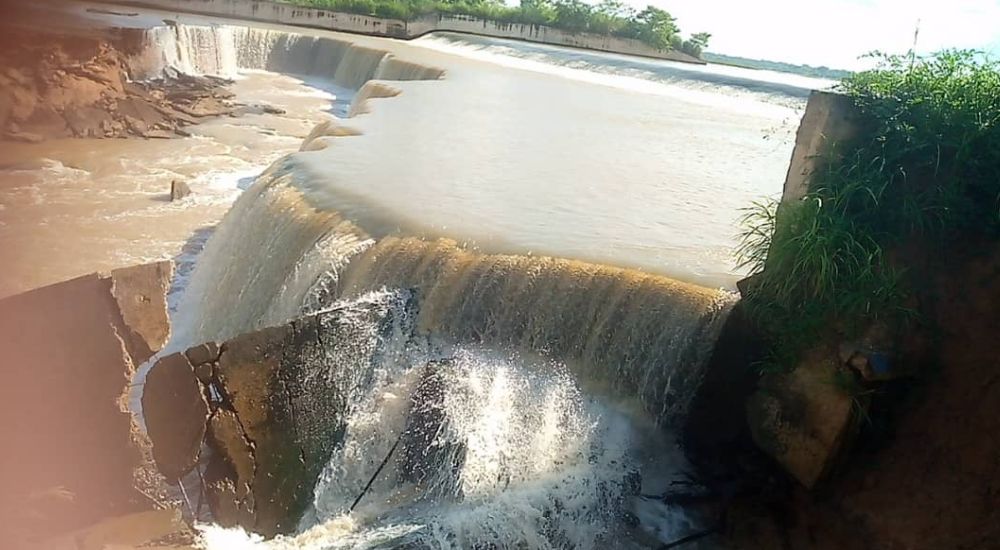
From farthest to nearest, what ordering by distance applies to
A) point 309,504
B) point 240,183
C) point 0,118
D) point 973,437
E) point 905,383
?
1. point 0,118
2. point 240,183
3. point 309,504
4. point 905,383
5. point 973,437

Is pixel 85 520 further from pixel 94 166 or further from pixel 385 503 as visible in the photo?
pixel 94 166

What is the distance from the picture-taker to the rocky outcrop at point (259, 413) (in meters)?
4.01

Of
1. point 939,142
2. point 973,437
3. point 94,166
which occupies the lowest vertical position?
point 94,166

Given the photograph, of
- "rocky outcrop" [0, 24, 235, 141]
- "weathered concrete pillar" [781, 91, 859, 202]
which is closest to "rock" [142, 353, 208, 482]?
"weathered concrete pillar" [781, 91, 859, 202]

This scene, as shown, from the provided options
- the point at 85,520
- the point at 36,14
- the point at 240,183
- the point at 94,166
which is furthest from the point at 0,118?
the point at 85,520

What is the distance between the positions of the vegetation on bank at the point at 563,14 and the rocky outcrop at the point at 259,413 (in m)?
28.6

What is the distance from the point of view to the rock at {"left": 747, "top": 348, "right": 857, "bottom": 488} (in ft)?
12.5

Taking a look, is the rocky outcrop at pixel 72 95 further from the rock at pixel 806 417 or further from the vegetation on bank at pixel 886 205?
the rock at pixel 806 417

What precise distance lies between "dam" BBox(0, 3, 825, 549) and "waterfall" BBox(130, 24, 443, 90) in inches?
313

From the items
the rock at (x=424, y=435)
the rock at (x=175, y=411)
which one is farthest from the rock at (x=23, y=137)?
the rock at (x=424, y=435)

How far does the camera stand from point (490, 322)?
4.93m

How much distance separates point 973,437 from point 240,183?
9.88m

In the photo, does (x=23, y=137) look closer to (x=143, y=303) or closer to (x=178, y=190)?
(x=178, y=190)

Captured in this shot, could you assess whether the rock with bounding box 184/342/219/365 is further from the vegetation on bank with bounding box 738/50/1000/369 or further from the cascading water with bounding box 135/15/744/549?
the vegetation on bank with bounding box 738/50/1000/369
